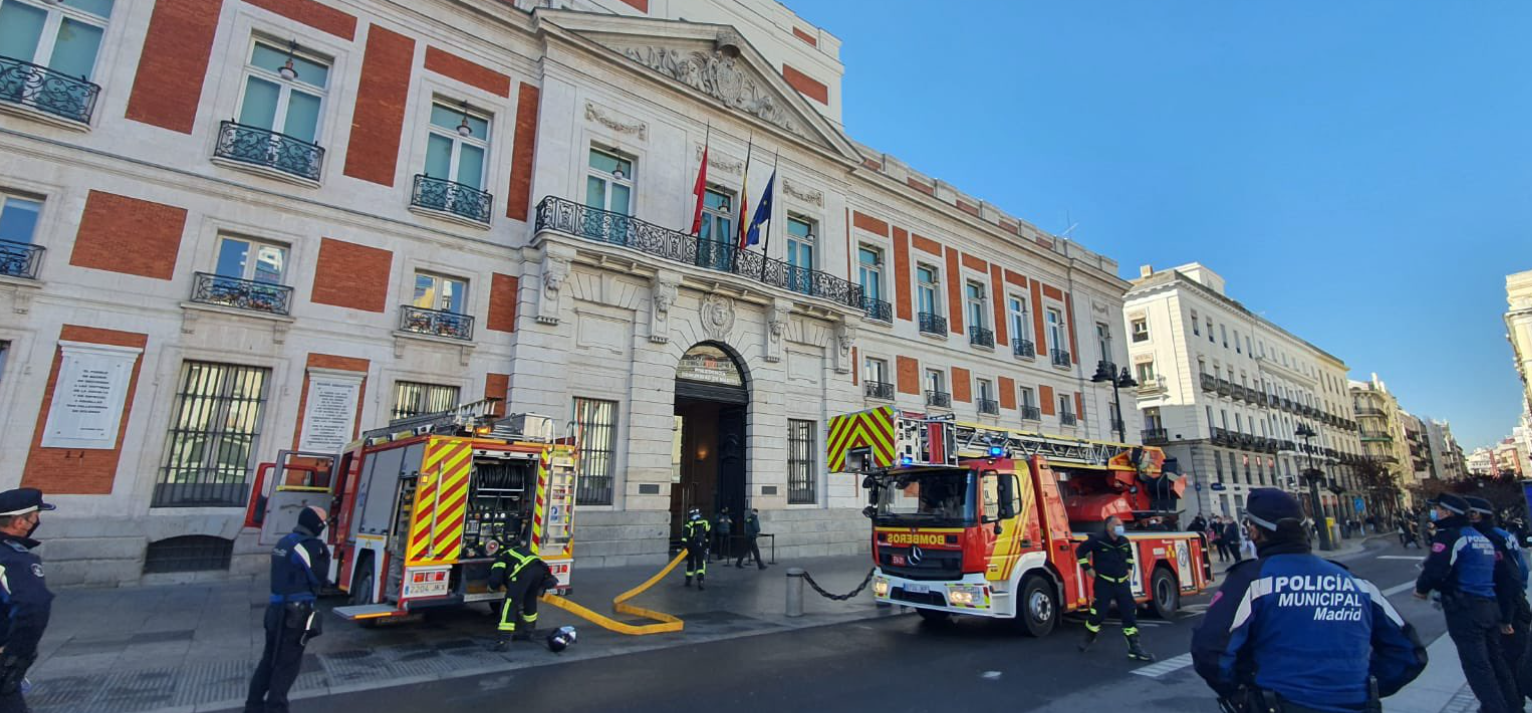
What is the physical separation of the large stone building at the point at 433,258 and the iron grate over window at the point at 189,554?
0.04m

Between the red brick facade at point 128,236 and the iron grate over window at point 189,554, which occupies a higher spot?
the red brick facade at point 128,236

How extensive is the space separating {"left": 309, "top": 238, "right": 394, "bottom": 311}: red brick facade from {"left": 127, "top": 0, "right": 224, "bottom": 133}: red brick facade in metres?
3.48

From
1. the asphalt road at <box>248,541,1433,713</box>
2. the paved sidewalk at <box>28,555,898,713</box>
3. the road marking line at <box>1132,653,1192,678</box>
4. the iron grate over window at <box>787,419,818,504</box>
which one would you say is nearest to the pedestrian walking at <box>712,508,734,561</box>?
the iron grate over window at <box>787,419,818,504</box>

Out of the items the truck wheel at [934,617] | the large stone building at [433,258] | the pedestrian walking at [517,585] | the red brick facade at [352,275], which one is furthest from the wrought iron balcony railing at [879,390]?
the pedestrian walking at [517,585]

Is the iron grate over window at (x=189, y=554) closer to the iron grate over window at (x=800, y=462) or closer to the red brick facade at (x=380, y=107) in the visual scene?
the red brick facade at (x=380, y=107)

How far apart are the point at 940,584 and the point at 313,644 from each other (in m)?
8.36

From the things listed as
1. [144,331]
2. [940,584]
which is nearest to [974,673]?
[940,584]

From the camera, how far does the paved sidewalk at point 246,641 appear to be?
6598 millimetres

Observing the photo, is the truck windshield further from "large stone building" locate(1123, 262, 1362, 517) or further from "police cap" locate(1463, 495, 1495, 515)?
"large stone building" locate(1123, 262, 1362, 517)

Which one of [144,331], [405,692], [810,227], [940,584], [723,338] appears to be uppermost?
[810,227]

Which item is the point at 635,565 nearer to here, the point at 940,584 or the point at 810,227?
the point at 940,584

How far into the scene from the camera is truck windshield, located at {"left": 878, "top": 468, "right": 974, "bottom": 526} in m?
9.75

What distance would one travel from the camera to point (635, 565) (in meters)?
16.5

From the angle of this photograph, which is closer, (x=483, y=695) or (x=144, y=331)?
(x=483, y=695)
